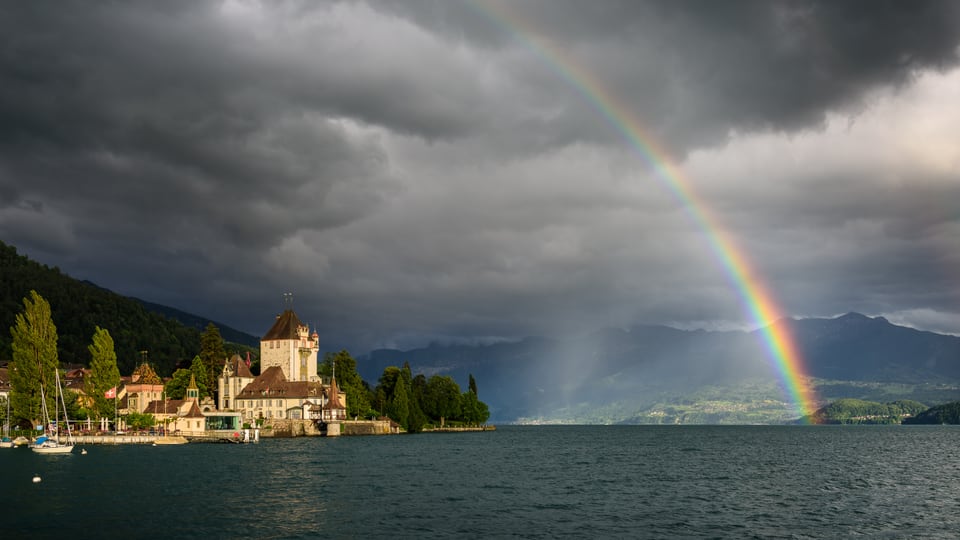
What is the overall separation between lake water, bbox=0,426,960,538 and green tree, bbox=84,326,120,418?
44.1m

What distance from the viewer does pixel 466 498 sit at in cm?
6906

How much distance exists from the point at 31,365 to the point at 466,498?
115580 mm

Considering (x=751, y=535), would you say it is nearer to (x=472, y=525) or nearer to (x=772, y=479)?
(x=472, y=525)

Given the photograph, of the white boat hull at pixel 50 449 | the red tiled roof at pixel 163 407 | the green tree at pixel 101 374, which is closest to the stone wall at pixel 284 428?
the red tiled roof at pixel 163 407

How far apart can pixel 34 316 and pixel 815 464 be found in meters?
143

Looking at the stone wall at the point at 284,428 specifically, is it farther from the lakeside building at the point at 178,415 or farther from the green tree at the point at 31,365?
the green tree at the point at 31,365

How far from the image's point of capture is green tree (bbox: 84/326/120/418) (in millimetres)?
160750

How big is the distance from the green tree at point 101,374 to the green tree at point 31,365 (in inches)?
465

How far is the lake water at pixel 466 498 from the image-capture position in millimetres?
52219

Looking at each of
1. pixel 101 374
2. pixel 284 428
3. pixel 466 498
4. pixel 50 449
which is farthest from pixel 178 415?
pixel 466 498

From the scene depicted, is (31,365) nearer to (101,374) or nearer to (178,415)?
(101,374)

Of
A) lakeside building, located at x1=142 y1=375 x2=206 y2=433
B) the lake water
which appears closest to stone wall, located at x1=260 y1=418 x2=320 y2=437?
lakeside building, located at x1=142 y1=375 x2=206 y2=433

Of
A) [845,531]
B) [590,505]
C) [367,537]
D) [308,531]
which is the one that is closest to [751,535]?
[845,531]

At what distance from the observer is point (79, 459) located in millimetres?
114688
